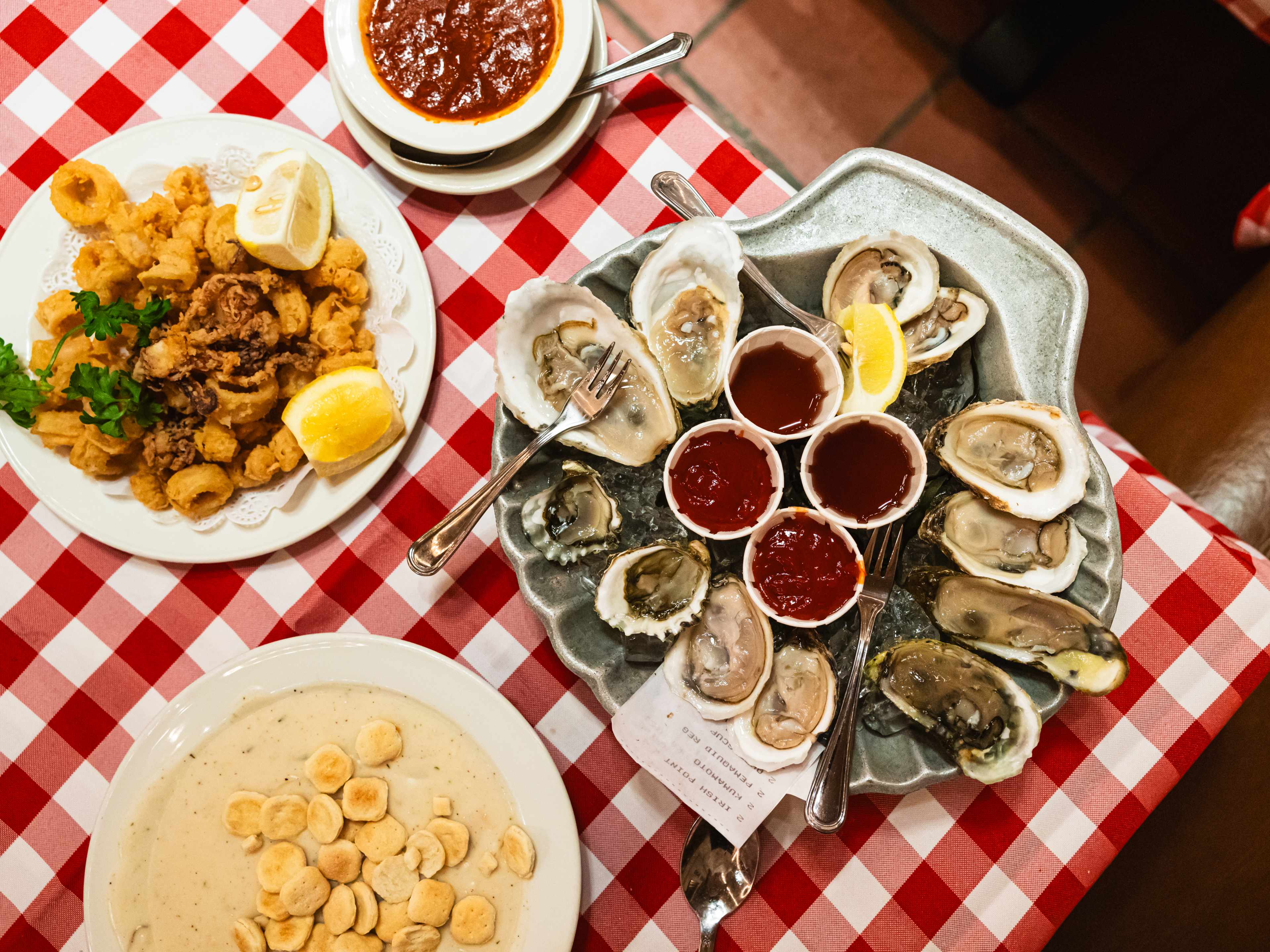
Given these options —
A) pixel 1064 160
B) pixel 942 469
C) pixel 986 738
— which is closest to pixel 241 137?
pixel 942 469

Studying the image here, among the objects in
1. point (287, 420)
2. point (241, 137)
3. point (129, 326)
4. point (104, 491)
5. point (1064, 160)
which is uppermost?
point (1064, 160)

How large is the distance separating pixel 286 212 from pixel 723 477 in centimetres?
94

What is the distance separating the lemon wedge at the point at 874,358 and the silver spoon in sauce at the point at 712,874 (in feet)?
2.86

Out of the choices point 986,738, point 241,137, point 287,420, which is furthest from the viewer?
point 241,137

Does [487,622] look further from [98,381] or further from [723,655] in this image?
[98,381]

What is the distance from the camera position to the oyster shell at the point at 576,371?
1398mm

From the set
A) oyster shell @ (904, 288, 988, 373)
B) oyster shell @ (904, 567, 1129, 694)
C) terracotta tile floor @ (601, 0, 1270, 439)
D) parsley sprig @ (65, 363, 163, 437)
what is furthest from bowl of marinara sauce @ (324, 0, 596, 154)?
oyster shell @ (904, 567, 1129, 694)

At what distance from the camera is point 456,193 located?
1537mm

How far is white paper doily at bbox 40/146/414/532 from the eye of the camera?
152 centimetres

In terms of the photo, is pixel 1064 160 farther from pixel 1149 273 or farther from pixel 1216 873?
pixel 1216 873

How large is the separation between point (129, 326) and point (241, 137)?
0.44 metres

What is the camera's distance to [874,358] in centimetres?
134

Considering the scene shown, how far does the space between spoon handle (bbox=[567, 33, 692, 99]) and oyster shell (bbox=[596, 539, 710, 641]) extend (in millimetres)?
901

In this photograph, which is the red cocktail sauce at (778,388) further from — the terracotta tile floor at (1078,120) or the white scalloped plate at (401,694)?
the terracotta tile floor at (1078,120)
